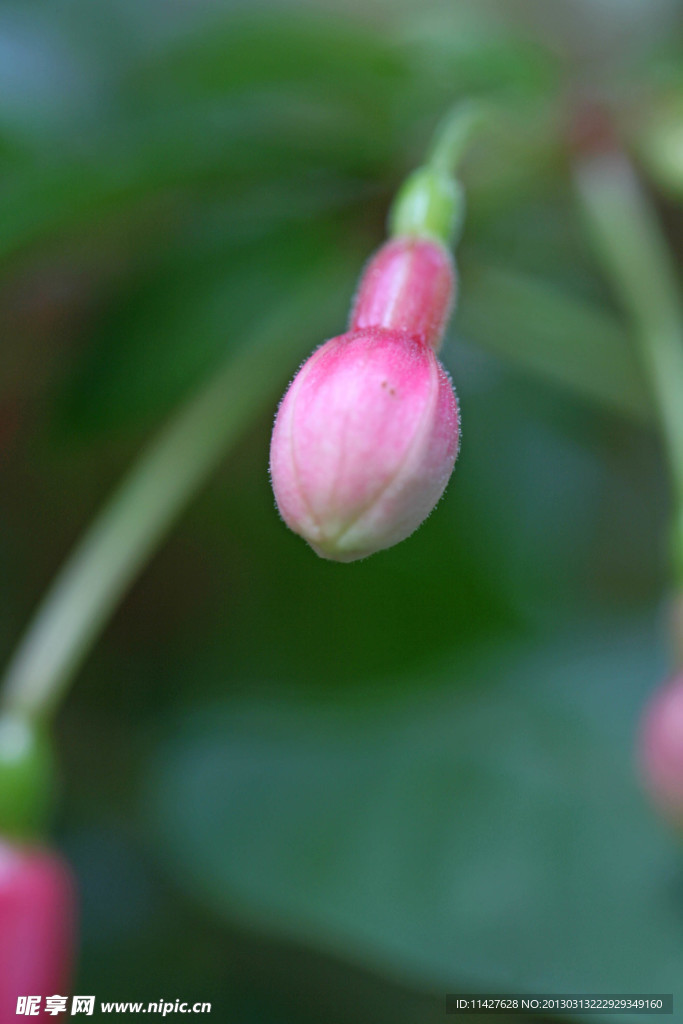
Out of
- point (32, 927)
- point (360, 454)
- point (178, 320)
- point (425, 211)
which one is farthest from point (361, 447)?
point (178, 320)

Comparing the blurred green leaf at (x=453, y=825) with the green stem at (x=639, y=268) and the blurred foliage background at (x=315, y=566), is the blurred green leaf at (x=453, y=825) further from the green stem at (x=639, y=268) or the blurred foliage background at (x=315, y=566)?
the green stem at (x=639, y=268)

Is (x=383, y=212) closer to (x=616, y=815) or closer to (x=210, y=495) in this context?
(x=210, y=495)

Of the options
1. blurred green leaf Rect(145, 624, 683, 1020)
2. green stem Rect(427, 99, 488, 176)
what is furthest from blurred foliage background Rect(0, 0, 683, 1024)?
green stem Rect(427, 99, 488, 176)

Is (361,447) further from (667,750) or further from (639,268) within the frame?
(639,268)

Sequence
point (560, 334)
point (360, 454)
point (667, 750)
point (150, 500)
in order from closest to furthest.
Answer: point (360, 454) < point (667, 750) < point (150, 500) < point (560, 334)

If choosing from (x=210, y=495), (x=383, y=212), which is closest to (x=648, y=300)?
(x=383, y=212)

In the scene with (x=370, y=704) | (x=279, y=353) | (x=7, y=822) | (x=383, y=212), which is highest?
(x=383, y=212)

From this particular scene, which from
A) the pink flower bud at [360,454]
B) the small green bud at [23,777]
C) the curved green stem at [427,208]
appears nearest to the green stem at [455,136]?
the curved green stem at [427,208]
